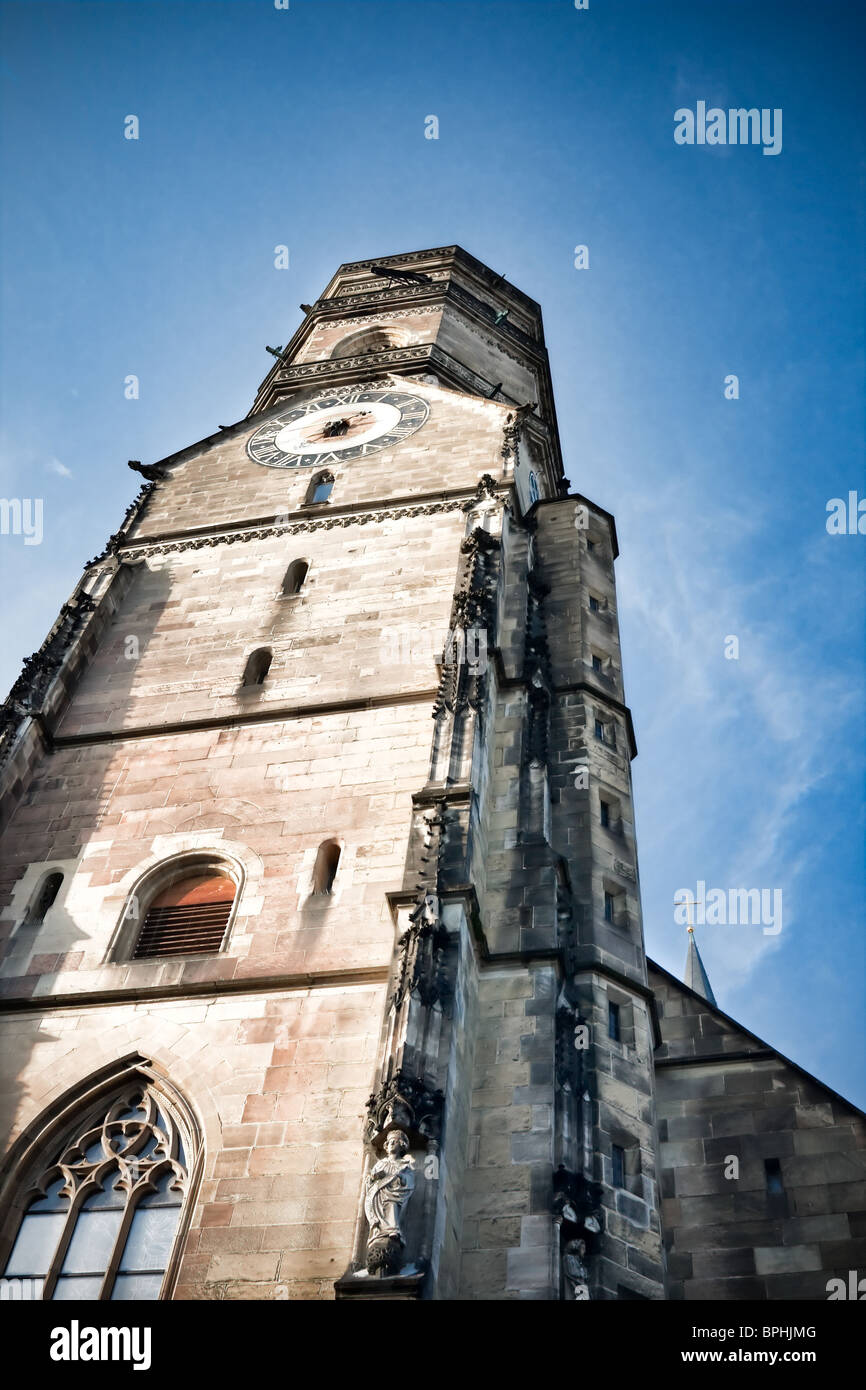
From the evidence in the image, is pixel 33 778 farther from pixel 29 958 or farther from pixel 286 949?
pixel 286 949

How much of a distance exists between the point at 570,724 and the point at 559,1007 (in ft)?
16.8

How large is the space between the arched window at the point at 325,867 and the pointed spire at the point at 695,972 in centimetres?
1863

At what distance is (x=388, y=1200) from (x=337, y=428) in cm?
1628

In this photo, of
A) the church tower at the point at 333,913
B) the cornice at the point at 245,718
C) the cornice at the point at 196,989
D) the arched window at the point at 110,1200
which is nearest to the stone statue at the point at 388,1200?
the church tower at the point at 333,913

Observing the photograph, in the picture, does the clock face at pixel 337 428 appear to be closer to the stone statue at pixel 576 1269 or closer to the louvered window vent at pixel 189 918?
the louvered window vent at pixel 189 918

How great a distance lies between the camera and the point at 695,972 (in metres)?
31.3

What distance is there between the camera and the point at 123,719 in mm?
16281

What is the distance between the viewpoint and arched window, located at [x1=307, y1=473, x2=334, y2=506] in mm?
20953

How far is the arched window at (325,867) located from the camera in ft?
42.7

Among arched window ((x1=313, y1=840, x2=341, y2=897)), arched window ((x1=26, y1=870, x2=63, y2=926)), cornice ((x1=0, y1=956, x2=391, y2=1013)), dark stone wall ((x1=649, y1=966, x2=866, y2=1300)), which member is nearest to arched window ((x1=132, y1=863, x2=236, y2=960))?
cornice ((x1=0, y1=956, x2=391, y2=1013))

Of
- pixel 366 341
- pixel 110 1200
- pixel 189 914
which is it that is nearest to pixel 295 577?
pixel 189 914

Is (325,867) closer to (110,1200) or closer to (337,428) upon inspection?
(110,1200)

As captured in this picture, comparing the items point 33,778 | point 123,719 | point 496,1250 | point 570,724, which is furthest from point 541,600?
point 496,1250

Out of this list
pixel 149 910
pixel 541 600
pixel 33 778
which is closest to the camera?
pixel 149 910
